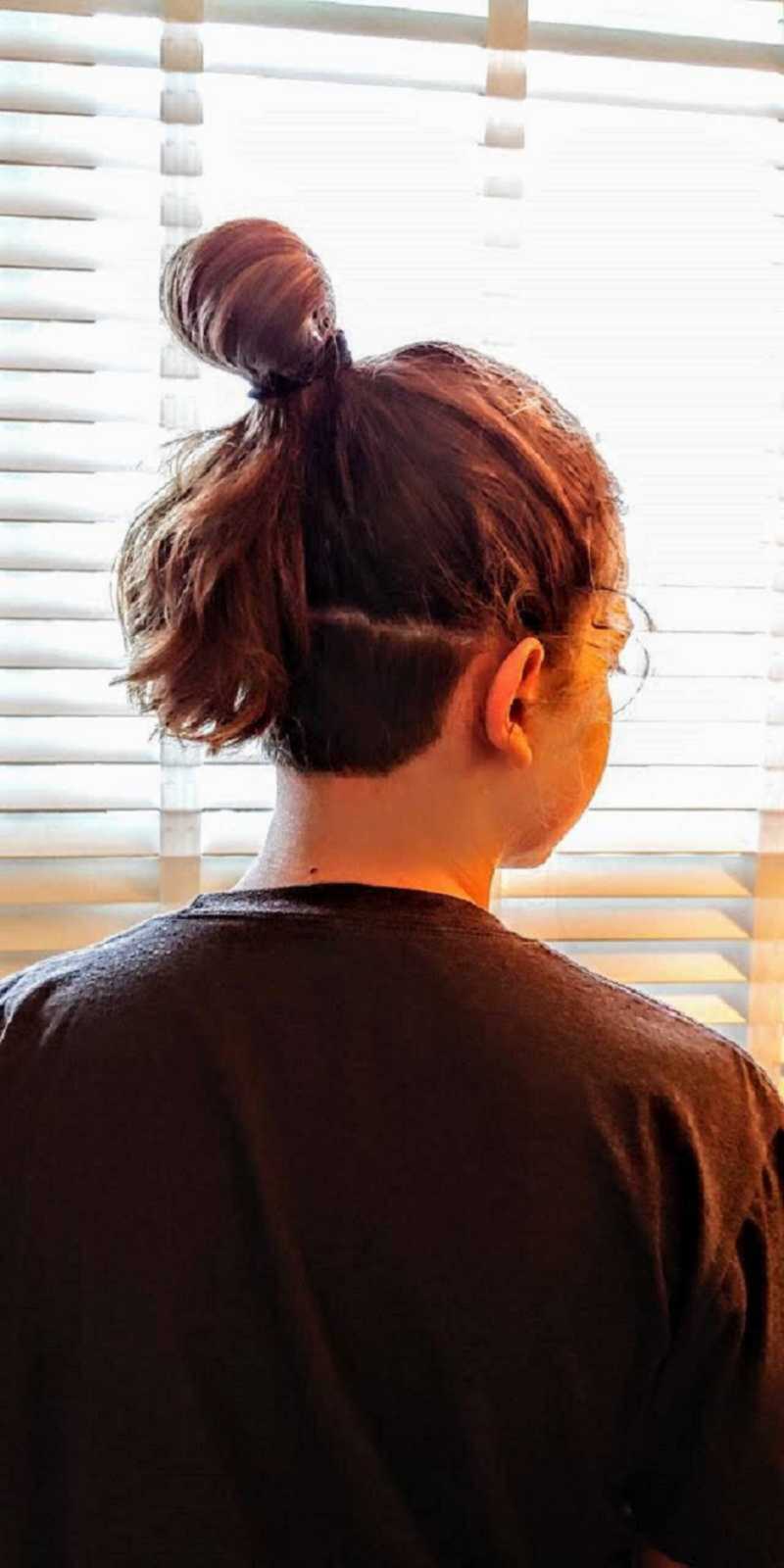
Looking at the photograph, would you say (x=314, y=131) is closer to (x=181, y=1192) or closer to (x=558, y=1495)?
(x=181, y=1192)

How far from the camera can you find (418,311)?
106 centimetres

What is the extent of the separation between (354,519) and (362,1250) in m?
0.31

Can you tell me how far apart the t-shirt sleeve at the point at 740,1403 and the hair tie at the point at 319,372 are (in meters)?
0.40

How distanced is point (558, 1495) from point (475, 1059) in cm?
20

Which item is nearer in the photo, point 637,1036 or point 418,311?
point 637,1036

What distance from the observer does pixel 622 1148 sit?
620mm

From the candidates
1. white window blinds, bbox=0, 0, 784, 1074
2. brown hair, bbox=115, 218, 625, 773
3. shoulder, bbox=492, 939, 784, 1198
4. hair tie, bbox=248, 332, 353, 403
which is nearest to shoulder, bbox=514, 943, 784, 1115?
shoulder, bbox=492, 939, 784, 1198

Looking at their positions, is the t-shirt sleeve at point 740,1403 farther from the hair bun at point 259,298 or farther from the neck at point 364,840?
Result: the hair bun at point 259,298

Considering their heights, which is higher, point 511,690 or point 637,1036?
point 511,690

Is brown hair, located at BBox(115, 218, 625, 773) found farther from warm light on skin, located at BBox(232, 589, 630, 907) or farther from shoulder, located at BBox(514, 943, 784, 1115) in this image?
shoulder, located at BBox(514, 943, 784, 1115)

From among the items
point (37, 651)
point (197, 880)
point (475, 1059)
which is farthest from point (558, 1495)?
point (37, 651)

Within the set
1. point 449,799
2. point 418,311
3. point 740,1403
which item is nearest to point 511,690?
point 449,799

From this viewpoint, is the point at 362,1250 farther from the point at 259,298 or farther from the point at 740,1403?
the point at 259,298

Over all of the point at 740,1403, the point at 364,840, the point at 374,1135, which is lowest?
the point at 740,1403
